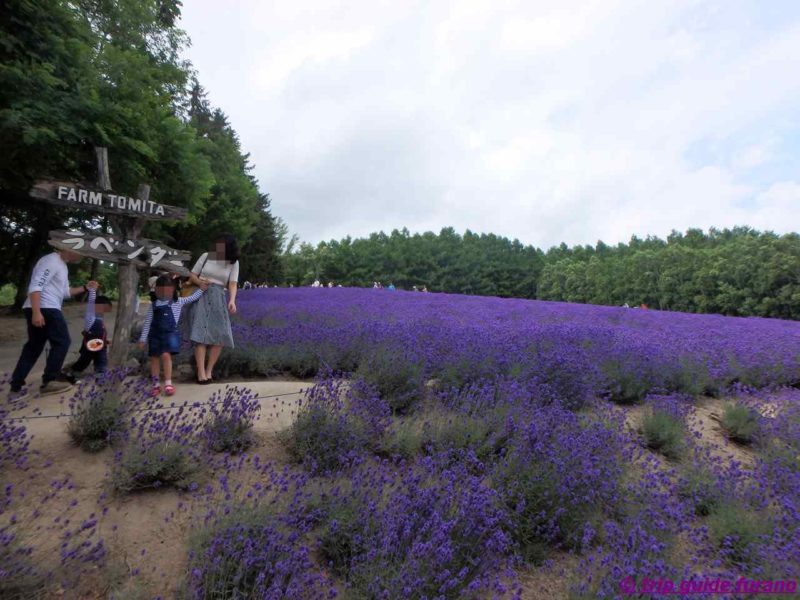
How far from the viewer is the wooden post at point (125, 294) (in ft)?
15.8

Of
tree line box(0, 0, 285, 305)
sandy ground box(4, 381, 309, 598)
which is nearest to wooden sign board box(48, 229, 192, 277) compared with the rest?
sandy ground box(4, 381, 309, 598)

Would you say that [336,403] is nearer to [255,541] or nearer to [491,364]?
[255,541]

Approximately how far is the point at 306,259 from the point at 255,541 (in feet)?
252

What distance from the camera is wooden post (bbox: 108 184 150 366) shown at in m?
4.83

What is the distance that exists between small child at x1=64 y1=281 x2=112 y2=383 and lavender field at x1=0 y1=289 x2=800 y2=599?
131 centimetres

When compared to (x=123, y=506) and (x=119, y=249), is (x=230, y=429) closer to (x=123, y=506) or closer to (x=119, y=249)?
(x=123, y=506)

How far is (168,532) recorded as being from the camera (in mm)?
2709

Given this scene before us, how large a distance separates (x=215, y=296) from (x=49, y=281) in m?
1.47

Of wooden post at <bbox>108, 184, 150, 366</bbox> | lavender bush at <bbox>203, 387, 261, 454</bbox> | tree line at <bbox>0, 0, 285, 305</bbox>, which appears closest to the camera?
lavender bush at <bbox>203, 387, 261, 454</bbox>

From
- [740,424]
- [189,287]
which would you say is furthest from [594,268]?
[189,287]

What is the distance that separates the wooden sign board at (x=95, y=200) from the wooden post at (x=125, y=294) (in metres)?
0.15

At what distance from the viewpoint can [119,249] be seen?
464cm

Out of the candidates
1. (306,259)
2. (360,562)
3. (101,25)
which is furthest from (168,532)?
(306,259)

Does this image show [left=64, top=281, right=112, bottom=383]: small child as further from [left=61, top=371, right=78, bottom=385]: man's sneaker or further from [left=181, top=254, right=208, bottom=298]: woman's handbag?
[left=181, top=254, right=208, bottom=298]: woman's handbag
